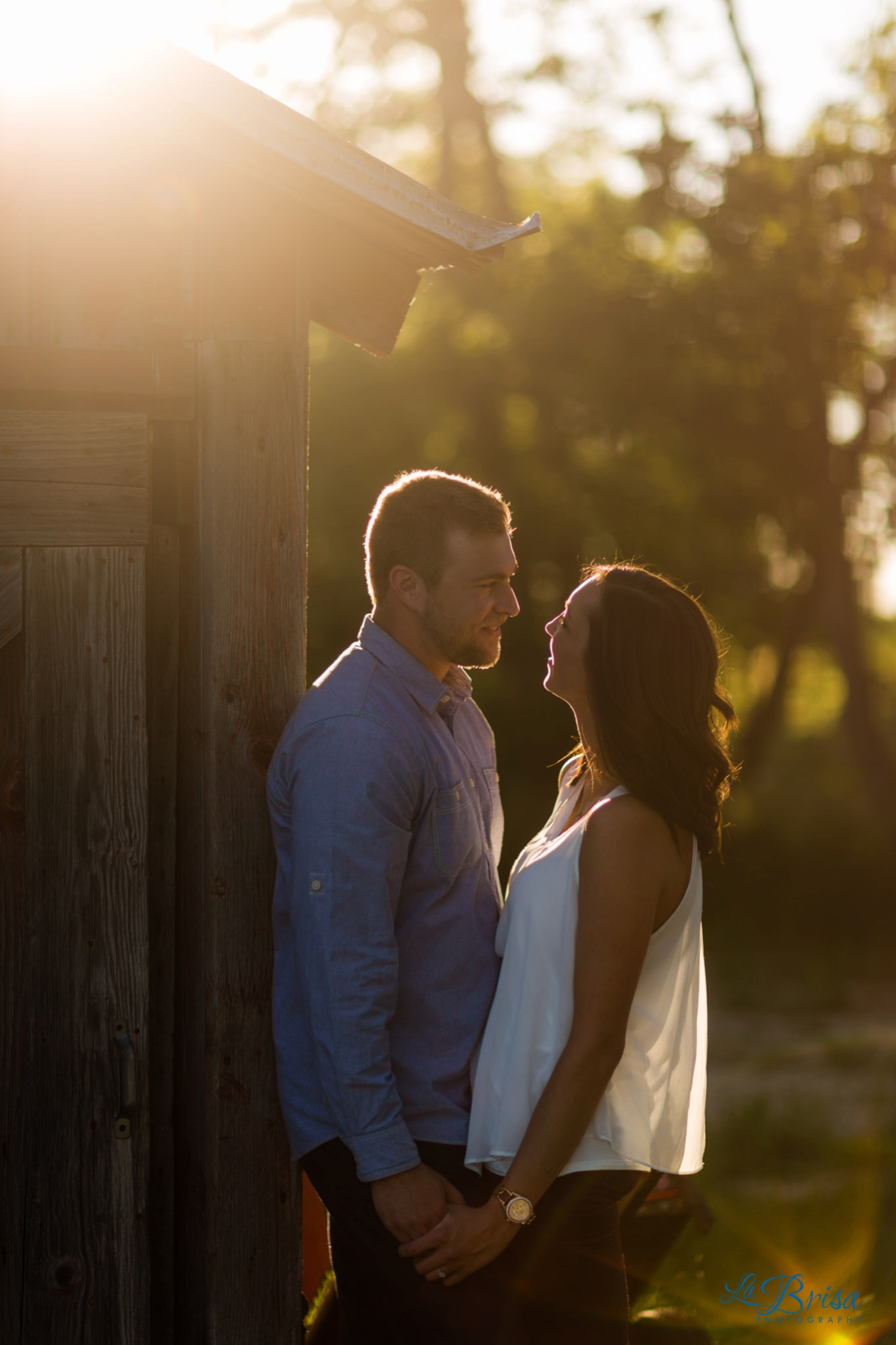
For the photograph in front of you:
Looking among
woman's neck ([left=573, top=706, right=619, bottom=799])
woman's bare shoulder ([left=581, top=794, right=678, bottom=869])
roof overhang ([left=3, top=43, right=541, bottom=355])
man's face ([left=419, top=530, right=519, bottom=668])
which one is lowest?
woman's bare shoulder ([left=581, top=794, right=678, bottom=869])

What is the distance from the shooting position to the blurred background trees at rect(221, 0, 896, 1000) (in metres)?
12.5

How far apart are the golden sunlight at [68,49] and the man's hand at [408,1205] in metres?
2.56

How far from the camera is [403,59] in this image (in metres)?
15.6

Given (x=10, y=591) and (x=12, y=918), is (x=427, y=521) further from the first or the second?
(x=12, y=918)

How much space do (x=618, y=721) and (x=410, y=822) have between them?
52 centimetres

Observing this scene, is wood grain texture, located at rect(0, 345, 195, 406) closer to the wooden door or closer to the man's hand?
the wooden door

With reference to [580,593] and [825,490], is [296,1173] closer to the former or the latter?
[580,593]

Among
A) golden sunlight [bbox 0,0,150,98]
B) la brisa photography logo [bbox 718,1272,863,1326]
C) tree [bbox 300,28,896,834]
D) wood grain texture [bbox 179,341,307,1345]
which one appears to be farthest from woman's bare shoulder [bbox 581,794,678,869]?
tree [bbox 300,28,896,834]

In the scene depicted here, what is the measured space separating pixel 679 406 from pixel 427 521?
10799 millimetres

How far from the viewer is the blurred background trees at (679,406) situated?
1248cm

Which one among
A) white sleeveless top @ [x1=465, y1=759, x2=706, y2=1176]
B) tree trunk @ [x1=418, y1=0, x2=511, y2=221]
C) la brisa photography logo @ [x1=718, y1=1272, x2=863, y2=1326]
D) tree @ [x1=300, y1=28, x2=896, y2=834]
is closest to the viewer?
white sleeveless top @ [x1=465, y1=759, x2=706, y2=1176]

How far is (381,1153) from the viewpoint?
2609mm

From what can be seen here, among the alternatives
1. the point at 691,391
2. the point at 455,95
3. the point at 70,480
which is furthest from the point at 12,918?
the point at 455,95

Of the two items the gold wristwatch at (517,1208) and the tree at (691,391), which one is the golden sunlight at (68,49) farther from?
the tree at (691,391)
